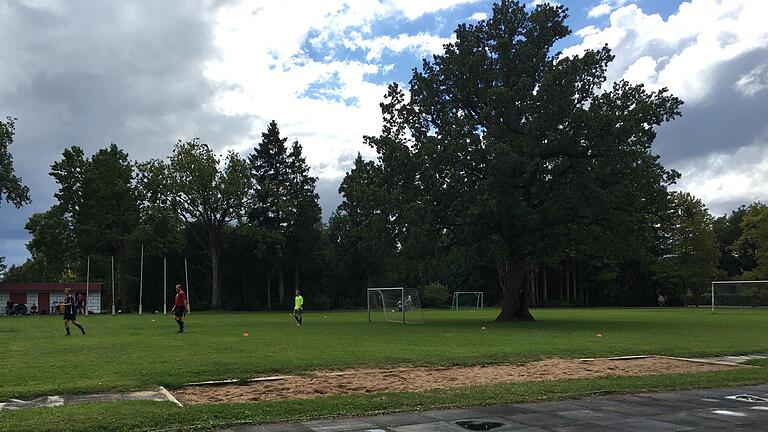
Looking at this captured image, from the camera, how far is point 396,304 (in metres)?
37.5

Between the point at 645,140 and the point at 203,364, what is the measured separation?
25.9 meters

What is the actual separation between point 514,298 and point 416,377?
25.0 metres

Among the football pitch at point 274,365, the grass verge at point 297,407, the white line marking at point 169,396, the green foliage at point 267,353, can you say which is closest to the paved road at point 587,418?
the grass verge at point 297,407

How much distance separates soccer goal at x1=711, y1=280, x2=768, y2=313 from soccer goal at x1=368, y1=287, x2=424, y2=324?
2991 cm

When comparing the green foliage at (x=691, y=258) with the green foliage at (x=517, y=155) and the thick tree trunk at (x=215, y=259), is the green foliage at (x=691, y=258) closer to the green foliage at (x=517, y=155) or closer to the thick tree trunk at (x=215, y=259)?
the green foliage at (x=517, y=155)

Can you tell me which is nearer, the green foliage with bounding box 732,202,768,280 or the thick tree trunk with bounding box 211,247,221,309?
the thick tree trunk with bounding box 211,247,221,309

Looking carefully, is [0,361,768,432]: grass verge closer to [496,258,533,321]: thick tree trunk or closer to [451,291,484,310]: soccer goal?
[496,258,533,321]: thick tree trunk

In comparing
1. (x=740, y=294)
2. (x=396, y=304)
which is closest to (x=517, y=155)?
(x=396, y=304)

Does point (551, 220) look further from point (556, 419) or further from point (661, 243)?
point (661, 243)

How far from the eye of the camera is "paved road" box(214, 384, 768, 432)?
24.1 feet

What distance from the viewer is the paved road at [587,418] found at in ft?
24.1

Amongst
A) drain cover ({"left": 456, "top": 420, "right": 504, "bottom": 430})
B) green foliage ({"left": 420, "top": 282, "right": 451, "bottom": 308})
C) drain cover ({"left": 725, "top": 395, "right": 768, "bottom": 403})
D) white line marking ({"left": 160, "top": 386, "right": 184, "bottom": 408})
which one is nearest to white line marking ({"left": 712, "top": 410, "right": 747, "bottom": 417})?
drain cover ({"left": 725, "top": 395, "right": 768, "bottom": 403})

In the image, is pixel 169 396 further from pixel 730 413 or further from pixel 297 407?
pixel 730 413

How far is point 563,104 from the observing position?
3023 centimetres
